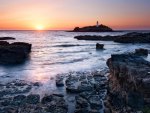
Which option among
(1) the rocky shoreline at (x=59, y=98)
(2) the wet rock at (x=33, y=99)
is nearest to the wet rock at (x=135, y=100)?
(1) the rocky shoreline at (x=59, y=98)

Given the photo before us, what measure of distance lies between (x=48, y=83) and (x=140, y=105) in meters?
15.6

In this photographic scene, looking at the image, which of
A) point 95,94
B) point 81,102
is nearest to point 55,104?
point 81,102

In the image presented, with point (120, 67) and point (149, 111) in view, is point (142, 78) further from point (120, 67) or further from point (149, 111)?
point (120, 67)

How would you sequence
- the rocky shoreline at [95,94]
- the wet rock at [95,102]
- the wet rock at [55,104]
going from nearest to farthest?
the rocky shoreline at [95,94] → the wet rock at [55,104] → the wet rock at [95,102]

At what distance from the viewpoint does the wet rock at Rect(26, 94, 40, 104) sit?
787 inches

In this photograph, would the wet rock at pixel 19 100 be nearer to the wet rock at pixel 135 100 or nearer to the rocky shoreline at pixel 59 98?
the rocky shoreline at pixel 59 98

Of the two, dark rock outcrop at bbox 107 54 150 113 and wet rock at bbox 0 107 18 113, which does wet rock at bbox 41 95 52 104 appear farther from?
dark rock outcrop at bbox 107 54 150 113

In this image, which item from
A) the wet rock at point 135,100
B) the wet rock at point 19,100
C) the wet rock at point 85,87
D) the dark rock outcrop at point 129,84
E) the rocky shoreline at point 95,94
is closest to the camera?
the wet rock at point 135,100

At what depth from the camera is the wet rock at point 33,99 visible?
1999 centimetres

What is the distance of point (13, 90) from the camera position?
23.7 m

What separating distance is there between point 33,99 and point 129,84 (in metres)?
8.76

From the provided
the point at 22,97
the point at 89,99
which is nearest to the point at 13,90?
the point at 22,97

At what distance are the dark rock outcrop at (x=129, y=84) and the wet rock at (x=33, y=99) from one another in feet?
19.3

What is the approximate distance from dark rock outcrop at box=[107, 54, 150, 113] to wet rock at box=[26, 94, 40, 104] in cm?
588
